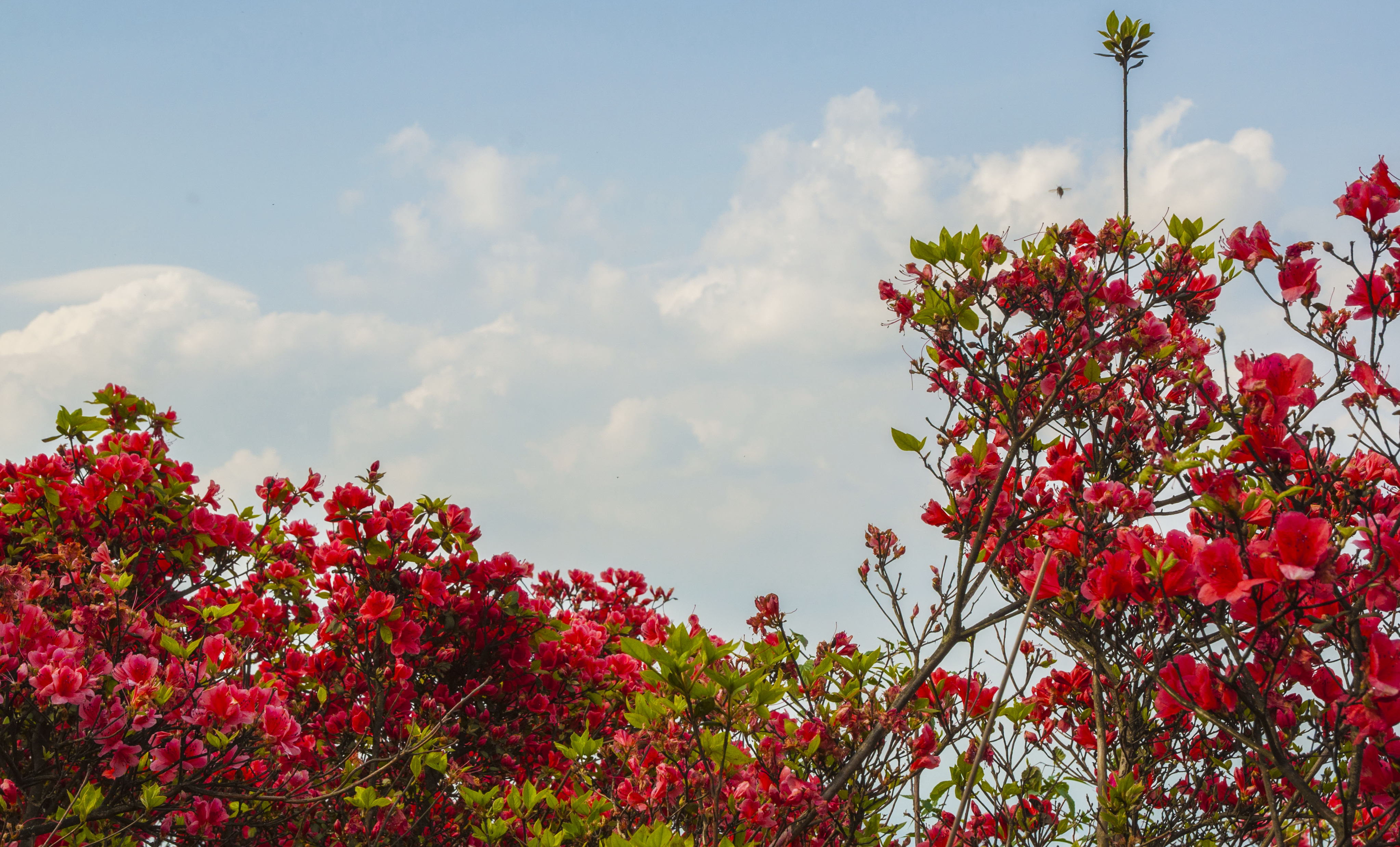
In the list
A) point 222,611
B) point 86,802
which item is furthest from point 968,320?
point 86,802

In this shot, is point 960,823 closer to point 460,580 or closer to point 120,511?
point 460,580

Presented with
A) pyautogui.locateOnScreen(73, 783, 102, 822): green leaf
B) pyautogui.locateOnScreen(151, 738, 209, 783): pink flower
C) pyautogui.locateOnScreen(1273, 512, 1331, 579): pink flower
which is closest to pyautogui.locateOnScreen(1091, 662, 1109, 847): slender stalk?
pyautogui.locateOnScreen(1273, 512, 1331, 579): pink flower

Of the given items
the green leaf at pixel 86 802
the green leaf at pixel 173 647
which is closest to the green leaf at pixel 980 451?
the green leaf at pixel 173 647

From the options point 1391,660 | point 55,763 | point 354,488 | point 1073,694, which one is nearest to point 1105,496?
point 1391,660

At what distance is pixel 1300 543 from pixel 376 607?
2.87m

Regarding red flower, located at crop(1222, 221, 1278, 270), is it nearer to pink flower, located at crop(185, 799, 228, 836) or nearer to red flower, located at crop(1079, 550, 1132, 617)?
red flower, located at crop(1079, 550, 1132, 617)

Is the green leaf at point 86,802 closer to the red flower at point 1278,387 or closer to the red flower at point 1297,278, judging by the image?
the red flower at point 1278,387

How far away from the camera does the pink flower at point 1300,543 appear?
1.84 metres

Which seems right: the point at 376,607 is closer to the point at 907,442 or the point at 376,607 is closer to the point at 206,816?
the point at 206,816

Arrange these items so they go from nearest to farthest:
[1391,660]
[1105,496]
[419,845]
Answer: [1391,660] < [1105,496] < [419,845]

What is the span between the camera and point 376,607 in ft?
11.3

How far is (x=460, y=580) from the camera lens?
3773 mm

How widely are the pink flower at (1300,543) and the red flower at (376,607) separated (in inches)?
110

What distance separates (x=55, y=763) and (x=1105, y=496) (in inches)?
118
